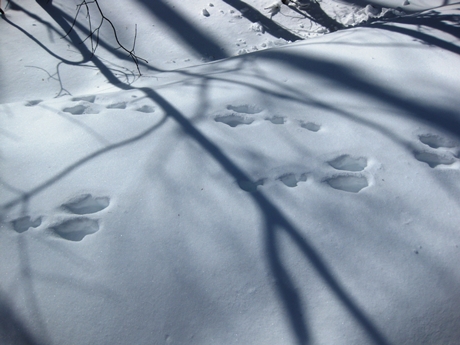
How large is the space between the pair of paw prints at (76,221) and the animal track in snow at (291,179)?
2.97 ft

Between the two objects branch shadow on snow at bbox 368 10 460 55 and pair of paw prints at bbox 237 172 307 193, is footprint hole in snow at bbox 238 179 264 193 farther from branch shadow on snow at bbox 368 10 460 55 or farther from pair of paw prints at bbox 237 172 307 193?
branch shadow on snow at bbox 368 10 460 55

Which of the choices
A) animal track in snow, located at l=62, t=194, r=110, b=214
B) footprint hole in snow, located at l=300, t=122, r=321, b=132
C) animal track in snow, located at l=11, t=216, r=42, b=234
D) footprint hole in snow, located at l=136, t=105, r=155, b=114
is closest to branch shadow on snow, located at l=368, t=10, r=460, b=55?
footprint hole in snow, located at l=300, t=122, r=321, b=132

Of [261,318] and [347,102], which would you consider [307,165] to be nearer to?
[347,102]

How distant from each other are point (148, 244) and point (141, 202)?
25 centimetres

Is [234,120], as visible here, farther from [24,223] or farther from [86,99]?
[24,223]

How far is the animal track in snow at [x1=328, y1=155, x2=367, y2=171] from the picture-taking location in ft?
7.11

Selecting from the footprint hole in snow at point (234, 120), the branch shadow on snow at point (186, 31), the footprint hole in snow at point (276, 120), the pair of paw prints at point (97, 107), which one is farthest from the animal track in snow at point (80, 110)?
the branch shadow on snow at point (186, 31)

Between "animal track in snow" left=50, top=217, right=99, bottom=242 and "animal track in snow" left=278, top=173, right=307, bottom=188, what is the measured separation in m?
0.96

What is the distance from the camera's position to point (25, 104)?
2.84m

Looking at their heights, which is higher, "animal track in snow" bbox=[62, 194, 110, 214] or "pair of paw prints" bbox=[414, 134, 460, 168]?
"pair of paw prints" bbox=[414, 134, 460, 168]

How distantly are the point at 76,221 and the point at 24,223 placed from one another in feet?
0.76

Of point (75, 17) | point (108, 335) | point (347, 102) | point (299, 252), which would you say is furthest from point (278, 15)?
point (108, 335)

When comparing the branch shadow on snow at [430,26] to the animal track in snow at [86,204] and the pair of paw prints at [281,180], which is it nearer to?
the pair of paw prints at [281,180]

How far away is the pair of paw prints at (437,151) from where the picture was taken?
218 cm
